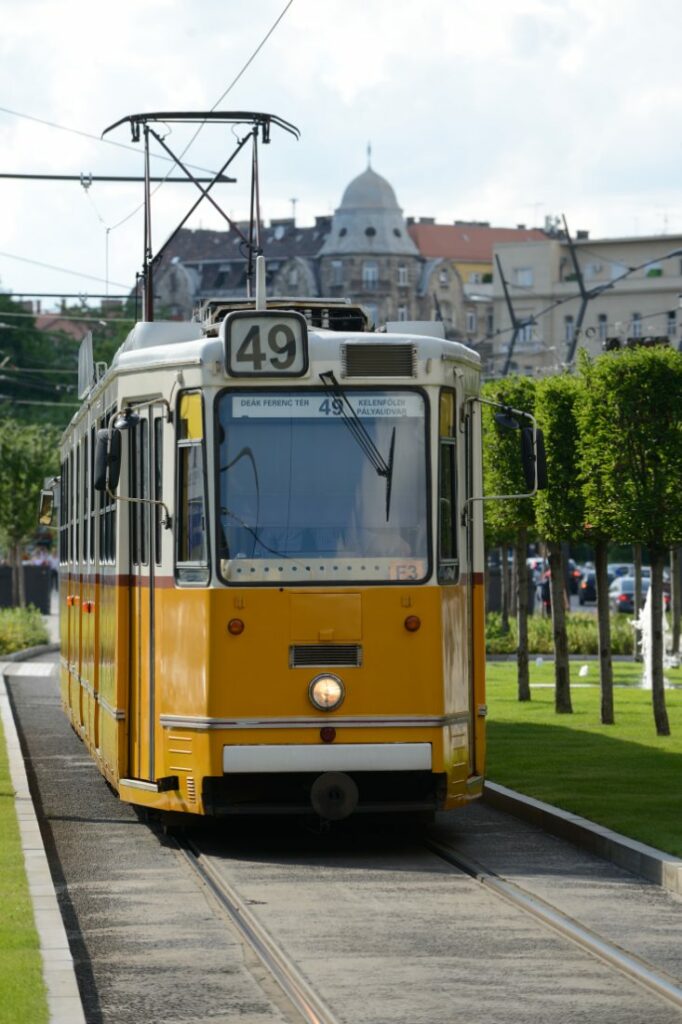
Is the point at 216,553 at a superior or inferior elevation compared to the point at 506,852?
superior

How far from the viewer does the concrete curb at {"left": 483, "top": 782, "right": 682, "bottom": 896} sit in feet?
40.8

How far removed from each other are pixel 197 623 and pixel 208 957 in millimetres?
3717

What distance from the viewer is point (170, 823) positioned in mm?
14859

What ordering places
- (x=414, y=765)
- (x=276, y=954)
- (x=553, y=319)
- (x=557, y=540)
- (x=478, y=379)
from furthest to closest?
(x=553, y=319) < (x=557, y=540) < (x=478, y=379) < (x=414, y=765) < (x=276, y=954)

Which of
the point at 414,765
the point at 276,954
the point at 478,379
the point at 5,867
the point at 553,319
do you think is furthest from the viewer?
the point at 553,319

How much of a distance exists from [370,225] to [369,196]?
2.19 metres

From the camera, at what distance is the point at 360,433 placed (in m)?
13.7

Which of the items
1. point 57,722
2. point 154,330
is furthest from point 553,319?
point 154,330

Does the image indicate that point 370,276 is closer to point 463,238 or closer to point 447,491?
point 463,238

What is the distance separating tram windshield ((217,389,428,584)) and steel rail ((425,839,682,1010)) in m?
1.85

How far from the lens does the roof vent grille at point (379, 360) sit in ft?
45.1

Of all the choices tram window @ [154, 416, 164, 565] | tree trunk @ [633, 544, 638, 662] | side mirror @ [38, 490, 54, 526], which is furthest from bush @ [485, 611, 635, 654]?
tram window @ [154, 416, 164, 565]

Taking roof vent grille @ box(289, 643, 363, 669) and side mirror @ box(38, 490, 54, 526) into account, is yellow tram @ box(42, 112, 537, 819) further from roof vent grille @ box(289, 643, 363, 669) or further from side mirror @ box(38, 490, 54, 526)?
side mirror @ box(38, 490, 54, 526)

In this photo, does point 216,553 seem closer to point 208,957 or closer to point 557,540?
point 208,957
